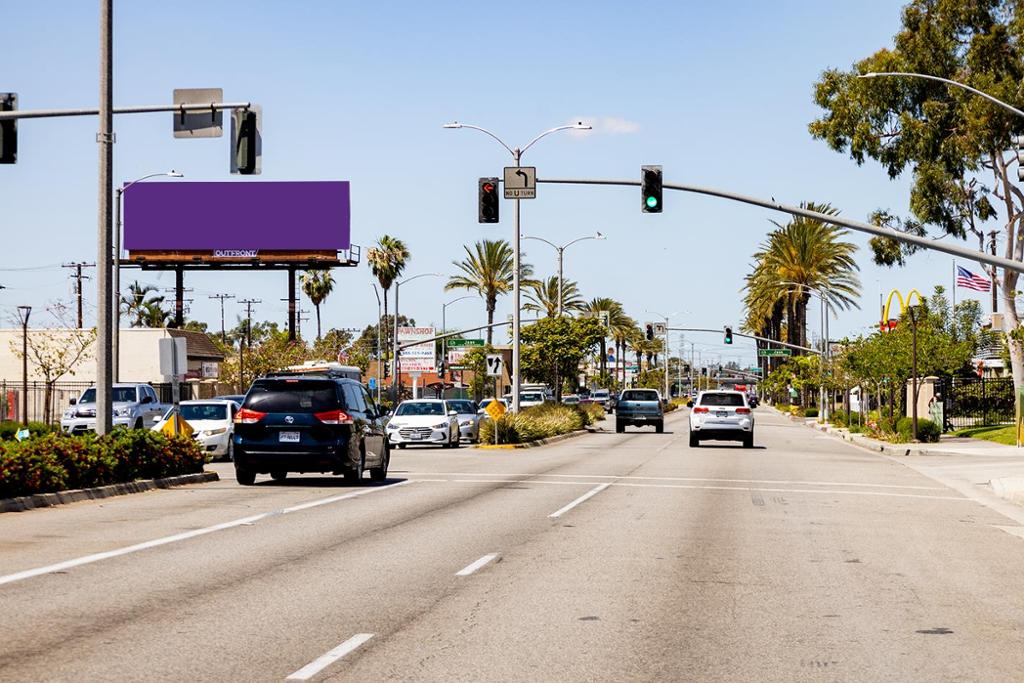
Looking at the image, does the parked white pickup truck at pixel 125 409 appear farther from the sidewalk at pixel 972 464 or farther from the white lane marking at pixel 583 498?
the sidewalk at pixel 972 464

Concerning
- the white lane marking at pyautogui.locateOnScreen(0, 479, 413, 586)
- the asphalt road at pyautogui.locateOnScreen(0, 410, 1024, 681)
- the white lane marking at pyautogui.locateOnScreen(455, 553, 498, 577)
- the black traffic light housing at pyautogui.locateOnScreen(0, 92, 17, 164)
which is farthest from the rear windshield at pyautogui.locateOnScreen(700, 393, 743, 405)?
the white lane marking at pyautogui.locateOnScreen(455, 553, 498, 577)

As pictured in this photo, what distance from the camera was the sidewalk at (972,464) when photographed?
77.2 ft

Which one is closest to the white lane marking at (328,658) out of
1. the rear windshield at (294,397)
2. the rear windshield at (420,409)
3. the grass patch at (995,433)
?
the rear windshield at (294,397)

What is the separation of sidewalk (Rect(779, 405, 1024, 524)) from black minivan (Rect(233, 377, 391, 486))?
10.5 m

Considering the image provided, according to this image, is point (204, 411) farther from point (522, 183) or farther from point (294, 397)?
point (294, 397)

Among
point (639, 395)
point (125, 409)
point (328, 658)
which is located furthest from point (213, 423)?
point (639, 395)

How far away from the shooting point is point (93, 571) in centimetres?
1214

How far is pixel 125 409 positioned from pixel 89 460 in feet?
67.0

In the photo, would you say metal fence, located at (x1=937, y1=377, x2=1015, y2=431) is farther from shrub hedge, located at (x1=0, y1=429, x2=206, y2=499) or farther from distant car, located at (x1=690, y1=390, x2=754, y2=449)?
shrub hedge, located at (x1=0, y1=429, x2=206, y2=499)

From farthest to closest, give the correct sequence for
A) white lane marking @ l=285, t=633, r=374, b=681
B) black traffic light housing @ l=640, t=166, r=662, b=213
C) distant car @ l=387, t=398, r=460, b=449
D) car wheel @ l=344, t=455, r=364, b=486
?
distant car @ l=387, t=398, r=460, b=449, black traffic light housing @ l=640, t=166, r=662, b=213, car wheel @ l=344, t=455, r=364, b=486, white lane marking @ l=285, t=633, r=374, b=681

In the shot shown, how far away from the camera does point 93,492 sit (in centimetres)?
2031

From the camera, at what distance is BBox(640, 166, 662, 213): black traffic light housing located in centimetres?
2921

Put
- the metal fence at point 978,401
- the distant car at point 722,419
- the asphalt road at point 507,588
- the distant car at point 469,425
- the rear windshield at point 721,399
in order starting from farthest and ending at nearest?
the metal fence at point 978,401 < the distant car at point 469,425 < the rear windshield at point 721,399 < the distant car at point 722,419 < the asphalt road at point 507,588

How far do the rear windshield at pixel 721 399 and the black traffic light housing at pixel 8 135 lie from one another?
26.6m
